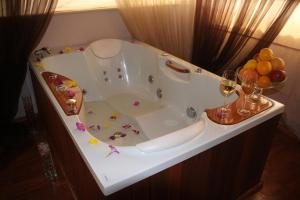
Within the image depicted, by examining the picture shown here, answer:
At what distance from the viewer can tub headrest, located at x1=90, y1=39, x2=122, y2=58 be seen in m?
2.34

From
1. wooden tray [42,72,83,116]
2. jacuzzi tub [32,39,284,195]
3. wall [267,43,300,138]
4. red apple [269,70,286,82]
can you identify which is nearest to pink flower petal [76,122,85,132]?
jacuzzi tub [32,39,284,195]

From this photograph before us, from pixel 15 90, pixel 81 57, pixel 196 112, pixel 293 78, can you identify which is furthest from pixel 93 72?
pixel 293 78

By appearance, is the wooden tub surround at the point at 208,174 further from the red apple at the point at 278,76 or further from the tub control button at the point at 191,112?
the tub control button at the point at 191,112

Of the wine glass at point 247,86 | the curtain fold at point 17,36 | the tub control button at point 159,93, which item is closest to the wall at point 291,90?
the wine glass at point 247,86

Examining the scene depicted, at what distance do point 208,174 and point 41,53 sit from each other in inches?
62.5

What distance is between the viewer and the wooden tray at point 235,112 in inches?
49.1

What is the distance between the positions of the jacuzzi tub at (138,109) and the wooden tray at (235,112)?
0.03 m

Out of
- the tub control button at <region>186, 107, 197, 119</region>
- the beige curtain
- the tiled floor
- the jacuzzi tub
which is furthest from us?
the beige curtain

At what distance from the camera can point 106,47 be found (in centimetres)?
239

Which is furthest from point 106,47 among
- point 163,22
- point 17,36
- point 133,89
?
point 17,36

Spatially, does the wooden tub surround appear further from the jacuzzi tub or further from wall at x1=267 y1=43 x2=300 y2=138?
wall at x1=267 y1=43 x2=300 y2=138

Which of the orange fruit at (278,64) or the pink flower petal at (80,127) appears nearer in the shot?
the pink flower petal at (80,127)

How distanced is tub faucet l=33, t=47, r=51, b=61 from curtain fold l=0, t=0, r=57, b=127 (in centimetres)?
10

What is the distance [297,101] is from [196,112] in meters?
0.85
